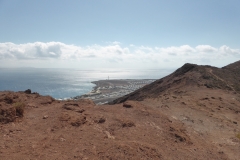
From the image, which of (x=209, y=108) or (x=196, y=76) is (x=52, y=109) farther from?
(x=196, y=76)

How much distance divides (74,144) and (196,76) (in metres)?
38.3

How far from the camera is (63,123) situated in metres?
12.4

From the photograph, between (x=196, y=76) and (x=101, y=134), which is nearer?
(x=101, y=134)

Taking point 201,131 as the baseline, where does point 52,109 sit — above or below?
above

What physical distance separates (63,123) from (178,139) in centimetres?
814

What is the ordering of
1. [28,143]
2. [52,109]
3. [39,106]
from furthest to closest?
[39,106], [52,109], [28,143]

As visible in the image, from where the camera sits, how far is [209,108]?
992 inches

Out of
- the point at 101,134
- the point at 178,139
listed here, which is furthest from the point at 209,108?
the point at 101,134

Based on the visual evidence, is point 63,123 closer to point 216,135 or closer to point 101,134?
point 101,134

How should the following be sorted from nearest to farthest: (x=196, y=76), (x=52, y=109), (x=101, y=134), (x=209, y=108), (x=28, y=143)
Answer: (x=28, y=143)
(x=101, y=134)
(x=52, y=109)
(x=209, y=108)
(x=196, y=76)

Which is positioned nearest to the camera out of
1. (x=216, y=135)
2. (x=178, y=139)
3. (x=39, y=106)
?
(x=178, y=139)

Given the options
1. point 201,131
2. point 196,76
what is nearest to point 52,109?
point 201,131

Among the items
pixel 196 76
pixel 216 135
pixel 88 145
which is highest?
pixel 196 76

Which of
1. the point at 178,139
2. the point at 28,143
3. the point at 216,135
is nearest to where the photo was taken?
the point at 28,143
